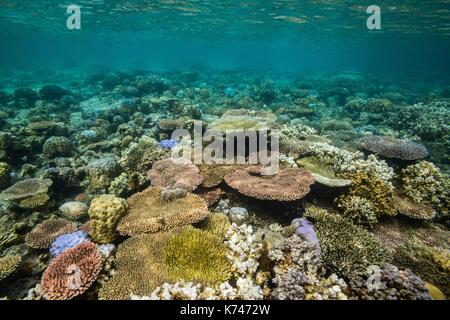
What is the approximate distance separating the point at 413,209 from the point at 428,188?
89 centimetres

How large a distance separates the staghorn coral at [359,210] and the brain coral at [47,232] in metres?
6.05

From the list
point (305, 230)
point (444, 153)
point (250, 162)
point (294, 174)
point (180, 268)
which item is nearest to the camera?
point (180, 268)

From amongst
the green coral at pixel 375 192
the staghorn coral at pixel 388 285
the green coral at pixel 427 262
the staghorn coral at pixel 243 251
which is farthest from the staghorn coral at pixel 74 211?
the green coral at pixel 427 262

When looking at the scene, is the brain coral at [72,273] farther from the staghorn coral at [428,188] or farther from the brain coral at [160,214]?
the staghorn coral at [428,188]

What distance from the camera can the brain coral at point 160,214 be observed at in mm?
4855

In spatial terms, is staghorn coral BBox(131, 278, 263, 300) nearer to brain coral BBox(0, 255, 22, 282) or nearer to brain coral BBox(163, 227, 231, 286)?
brain coral BBox(163, 227, 231, 286)

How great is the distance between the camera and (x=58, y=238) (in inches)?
208

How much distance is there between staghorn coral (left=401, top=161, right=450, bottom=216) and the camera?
6137 millimetres

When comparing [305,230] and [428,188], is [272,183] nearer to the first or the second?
[305,230]
